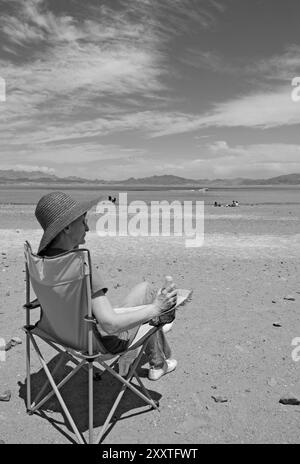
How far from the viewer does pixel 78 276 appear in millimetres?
3160

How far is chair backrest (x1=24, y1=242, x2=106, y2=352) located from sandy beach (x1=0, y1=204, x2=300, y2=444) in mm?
876

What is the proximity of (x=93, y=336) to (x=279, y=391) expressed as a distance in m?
2.11

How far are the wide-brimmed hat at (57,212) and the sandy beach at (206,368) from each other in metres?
1.72

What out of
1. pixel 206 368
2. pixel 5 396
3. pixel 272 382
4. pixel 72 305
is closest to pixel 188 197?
pixel 206 368

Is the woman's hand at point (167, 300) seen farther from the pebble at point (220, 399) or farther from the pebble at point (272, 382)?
the pebble at point (272, 382)

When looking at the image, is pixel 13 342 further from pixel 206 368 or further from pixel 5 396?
pixel 206 368

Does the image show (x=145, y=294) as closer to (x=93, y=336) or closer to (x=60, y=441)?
(x=93, y=336)

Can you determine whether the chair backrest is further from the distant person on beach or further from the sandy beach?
the sandy beach

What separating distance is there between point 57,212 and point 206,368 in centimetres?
257

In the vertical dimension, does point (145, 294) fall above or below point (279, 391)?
above

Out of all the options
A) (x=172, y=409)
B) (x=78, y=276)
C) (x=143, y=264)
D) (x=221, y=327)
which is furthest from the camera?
(x=143, y=264)

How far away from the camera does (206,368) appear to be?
4785 millimetres

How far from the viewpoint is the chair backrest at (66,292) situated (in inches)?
124
